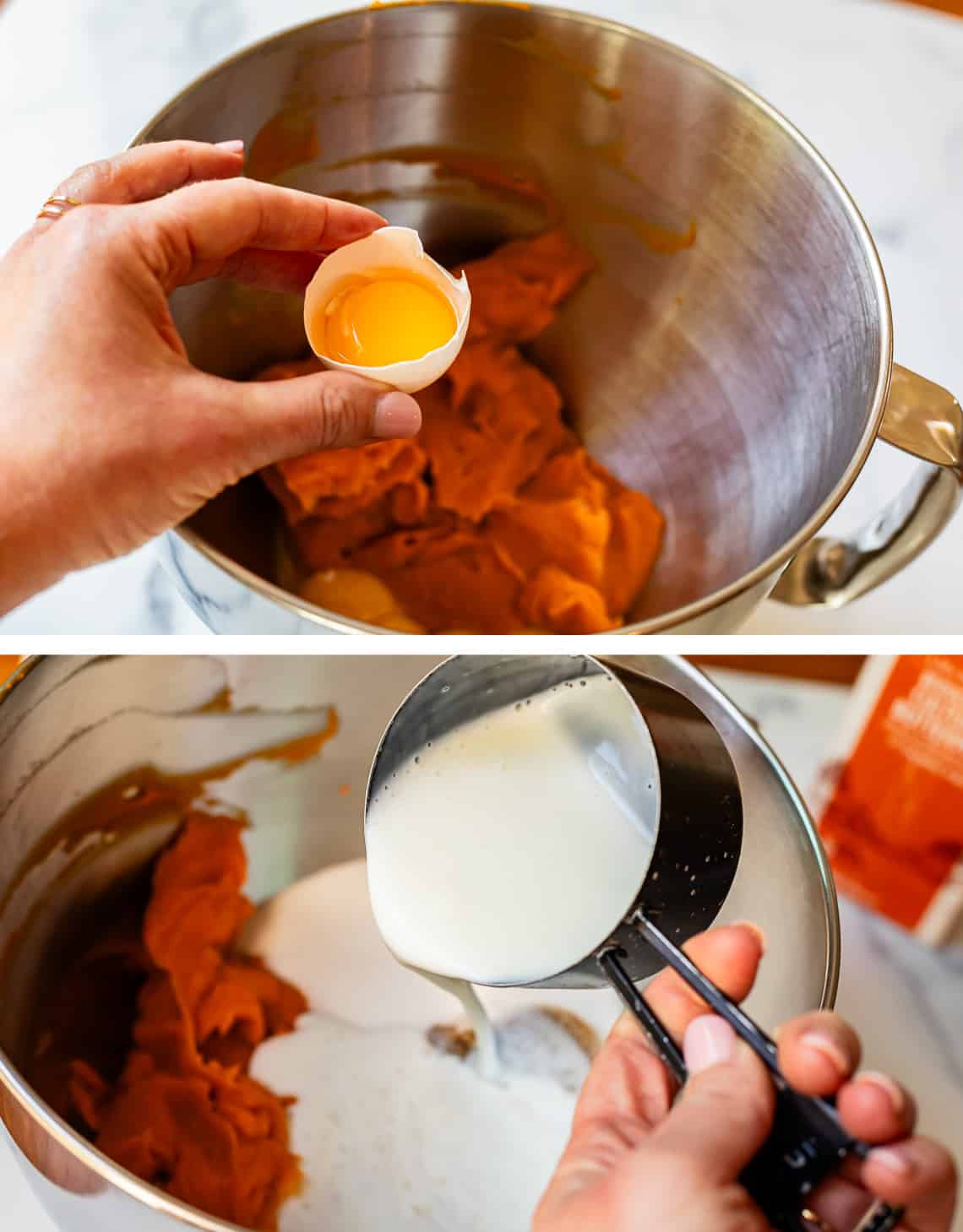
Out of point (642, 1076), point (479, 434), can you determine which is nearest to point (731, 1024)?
point (642, 1076)

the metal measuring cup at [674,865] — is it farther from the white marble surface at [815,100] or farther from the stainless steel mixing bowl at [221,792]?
the white marble surface at [815,100]

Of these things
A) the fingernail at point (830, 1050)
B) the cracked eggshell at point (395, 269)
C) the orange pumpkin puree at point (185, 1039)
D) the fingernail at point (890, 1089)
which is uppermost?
the cracked eggshell at point (395, 269)

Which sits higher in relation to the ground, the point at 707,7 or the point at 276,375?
the point at 707,7

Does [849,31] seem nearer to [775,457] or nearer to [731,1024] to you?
[775,457]

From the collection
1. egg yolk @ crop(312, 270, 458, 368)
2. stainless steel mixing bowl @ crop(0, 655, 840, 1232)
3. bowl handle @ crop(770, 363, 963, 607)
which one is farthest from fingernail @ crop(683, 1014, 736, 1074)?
egg yolk @ crop(312, 270, 458, 368)

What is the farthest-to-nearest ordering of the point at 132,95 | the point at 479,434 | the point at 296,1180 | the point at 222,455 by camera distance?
the point at 132,95 → the point at 479,434 → the point at 296,1180 → the point at 222,455

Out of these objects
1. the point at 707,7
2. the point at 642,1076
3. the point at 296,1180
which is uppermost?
the point at 707,7

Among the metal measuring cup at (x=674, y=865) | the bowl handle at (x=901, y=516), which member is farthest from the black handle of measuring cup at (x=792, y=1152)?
the bowl handle at (x=901, y=516)

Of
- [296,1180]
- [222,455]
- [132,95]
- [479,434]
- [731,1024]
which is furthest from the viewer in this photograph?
[132,95]
